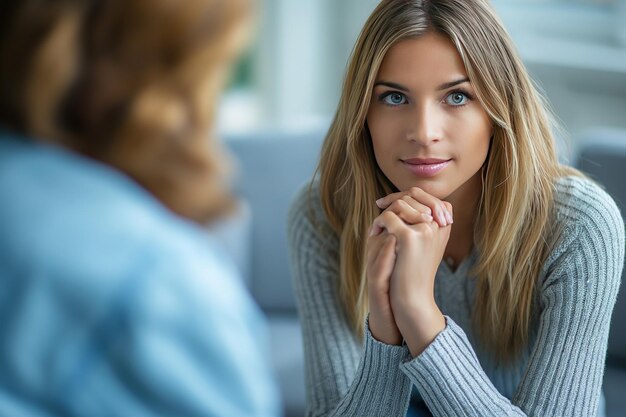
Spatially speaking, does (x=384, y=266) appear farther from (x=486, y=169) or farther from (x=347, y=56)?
(x=347, y=56)

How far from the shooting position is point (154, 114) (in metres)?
0.59

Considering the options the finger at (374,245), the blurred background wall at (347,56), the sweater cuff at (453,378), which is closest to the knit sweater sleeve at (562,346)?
the sweater cuff at (453,378)

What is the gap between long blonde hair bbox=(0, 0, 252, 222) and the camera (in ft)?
1.86

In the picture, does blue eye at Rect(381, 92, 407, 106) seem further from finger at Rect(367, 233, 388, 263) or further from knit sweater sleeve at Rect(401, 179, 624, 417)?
knit sweater sleeve at Rect(401, 179, 624, 417)

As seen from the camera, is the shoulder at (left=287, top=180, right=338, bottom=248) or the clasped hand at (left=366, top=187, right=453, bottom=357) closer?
the clasped hand at (left=366, top=187, right=453, bottom=357)

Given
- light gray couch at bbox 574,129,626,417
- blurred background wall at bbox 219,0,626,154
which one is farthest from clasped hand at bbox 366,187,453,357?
blurred background wall at bbox 219,0,626,154

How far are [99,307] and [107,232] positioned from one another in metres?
0.05

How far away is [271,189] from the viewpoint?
2027 millimetres

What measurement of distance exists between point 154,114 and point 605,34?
2232 millimetres

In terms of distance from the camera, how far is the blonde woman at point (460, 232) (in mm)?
970

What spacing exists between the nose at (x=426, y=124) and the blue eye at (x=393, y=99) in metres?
0.02

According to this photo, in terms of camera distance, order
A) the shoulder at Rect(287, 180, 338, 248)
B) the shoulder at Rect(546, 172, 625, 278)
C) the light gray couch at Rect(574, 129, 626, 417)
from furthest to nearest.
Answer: the light gray couch at Rect(574, 129, 626, 417), the shoulder at Rect(287, 180, 338, 248), the shoulder at Rect(546, 172, 625, 278)

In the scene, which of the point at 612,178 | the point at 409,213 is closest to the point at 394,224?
the point at 409,213

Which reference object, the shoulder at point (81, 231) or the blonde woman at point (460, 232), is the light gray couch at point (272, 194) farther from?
the shoulder at point (81, 231)
